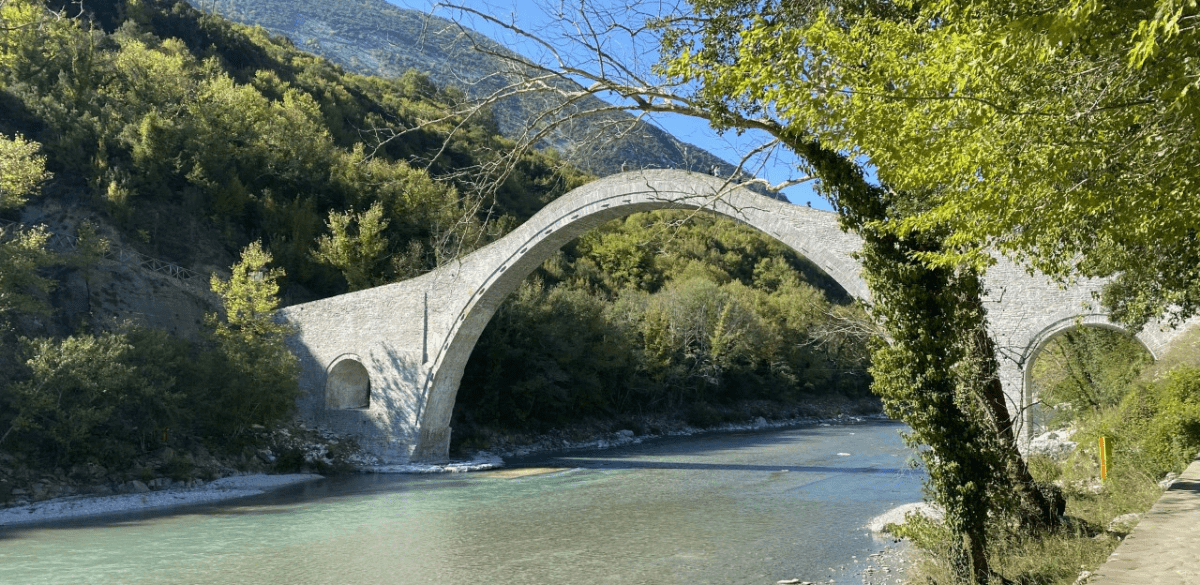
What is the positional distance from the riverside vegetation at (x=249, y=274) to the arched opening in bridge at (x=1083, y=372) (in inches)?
87.4

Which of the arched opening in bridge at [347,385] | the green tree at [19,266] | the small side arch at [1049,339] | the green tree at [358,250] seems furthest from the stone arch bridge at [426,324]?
the green tree at [19,266]

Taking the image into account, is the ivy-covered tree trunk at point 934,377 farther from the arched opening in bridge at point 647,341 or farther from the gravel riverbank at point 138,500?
the gravel riverbank at point 138,500

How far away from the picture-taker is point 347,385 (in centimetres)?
1867

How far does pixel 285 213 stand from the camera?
25406 millimetres

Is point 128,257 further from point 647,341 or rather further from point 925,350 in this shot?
point 925,350

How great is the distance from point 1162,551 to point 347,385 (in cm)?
1660

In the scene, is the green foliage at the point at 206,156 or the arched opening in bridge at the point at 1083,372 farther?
the green foliage at the point at 206,156

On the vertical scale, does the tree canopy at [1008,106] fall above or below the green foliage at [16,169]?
below

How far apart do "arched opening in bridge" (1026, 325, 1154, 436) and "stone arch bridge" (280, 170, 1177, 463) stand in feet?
11.2

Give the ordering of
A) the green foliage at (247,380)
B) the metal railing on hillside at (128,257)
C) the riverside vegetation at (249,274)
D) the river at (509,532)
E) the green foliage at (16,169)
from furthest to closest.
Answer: the metal railing on hillside at (128,257) < the green foliage at (16,169) < the green foliage at (247,380) < the riverside vegetation at (249,274) < the river at (509,532)

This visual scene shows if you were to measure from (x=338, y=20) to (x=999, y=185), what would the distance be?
76252 mm

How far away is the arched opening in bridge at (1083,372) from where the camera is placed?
999 cm

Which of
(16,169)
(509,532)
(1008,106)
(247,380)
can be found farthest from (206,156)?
(1008,106)

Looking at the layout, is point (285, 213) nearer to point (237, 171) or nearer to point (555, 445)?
point (237, 171)
